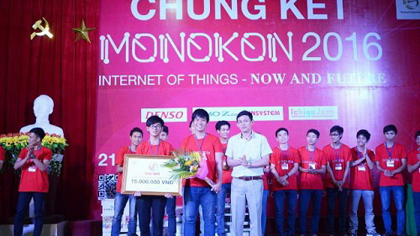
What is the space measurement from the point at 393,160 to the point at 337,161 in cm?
75

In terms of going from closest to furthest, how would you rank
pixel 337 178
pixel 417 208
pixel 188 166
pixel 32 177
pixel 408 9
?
pixel 188 166 → pixel 32 177 → pixel 417 208 → pixel 337 178 → pixel 408 9

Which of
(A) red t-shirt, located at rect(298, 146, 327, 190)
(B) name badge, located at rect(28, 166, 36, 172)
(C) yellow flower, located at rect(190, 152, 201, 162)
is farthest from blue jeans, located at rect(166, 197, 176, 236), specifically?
(A) red t-shirt, located at rect(298, 146, 327, 190)

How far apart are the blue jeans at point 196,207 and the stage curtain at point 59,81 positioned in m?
3.15

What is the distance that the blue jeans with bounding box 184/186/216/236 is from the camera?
420cm

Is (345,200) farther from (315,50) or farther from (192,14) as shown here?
(192,14)

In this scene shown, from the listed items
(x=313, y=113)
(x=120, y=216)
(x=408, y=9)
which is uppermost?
(x=408, y=9)

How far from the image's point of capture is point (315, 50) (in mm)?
7316

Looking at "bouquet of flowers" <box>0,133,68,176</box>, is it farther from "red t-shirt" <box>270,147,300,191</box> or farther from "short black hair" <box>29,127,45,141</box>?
"red t-shirt" <box>270,147,300,191</box>

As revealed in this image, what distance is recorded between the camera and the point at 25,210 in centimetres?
529

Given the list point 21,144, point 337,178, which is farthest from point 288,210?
point 21,144

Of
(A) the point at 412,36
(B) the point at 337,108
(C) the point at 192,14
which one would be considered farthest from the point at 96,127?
(A) the point at 412,36

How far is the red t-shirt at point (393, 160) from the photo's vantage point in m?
6.06

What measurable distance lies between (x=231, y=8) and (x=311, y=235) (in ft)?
12.5

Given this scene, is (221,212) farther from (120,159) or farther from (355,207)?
(355,207)
